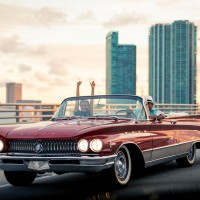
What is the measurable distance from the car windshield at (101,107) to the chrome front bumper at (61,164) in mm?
1623

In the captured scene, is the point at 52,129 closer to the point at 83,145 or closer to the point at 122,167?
the point at 83,145

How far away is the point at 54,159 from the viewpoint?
8.63m

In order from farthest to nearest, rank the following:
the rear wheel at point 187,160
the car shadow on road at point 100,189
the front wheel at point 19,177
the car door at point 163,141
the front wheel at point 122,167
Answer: the rear wheel at point 187,160 < the car door at point 163,141 < the front wheel at point 19,177 < the front wheel at point 122,167 < the car shadow on road at point 100,189

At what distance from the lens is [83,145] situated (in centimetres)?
861

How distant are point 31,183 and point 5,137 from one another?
1.20 metres

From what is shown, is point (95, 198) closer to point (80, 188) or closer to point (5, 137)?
point (80, 188)

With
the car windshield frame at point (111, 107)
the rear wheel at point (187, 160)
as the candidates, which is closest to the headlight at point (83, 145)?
the car windshield frame at point (111, 107)

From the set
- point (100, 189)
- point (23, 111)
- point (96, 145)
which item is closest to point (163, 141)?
point (100, 189)

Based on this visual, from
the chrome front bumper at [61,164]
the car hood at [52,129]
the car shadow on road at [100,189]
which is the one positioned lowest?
the car shadow on road at [100,189]

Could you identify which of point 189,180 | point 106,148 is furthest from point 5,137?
point 189,180

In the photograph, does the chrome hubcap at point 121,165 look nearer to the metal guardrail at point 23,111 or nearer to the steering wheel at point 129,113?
the steering wheel at point 129,113

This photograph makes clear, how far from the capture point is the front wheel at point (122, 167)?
29.3ft

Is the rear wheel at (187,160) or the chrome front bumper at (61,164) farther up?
the chrome front bumper at (61,164)

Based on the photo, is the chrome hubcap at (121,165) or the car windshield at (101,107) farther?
the car windshield at (101,107)
